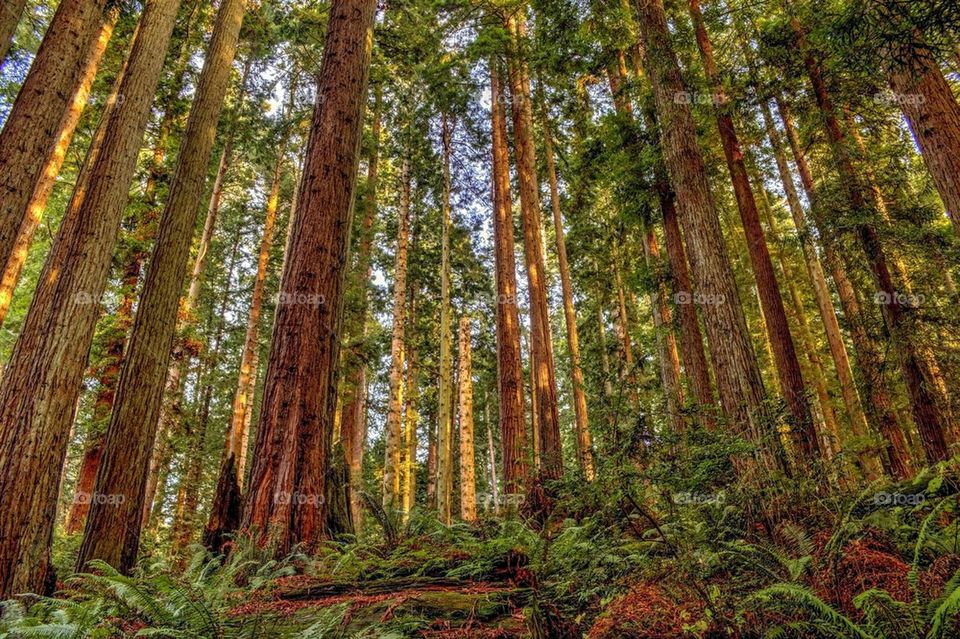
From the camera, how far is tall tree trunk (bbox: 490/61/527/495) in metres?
9.06

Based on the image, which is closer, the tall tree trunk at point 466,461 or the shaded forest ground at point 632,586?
the shaded forest ground at point 632,586

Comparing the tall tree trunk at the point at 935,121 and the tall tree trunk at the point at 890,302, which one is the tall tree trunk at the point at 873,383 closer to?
the tall tree trunk at the point at 890,302

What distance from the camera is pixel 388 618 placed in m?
2.18

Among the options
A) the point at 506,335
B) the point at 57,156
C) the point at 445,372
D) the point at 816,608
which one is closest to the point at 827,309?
the point at 506,335

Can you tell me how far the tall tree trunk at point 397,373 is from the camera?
11062 millimetres

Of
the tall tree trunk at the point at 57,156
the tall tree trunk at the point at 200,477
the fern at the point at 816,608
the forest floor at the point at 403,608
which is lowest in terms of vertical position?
the forest floor at the point at 403,608

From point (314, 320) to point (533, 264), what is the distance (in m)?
7.62

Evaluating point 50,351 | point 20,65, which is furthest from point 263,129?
point 50,351

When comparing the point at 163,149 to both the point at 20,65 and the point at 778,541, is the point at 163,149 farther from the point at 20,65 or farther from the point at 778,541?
the point at 778,541

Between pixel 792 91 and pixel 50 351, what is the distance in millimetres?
12374

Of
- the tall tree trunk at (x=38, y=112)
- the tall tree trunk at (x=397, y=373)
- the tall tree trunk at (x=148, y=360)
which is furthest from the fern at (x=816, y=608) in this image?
the tall tree trunk at (x=397, y=373)

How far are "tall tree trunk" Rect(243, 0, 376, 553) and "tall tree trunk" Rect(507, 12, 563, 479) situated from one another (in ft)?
19.8

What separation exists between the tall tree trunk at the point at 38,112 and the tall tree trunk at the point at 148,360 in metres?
1.26

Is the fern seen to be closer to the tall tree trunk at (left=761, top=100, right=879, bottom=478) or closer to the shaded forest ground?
the shaded forest ground
